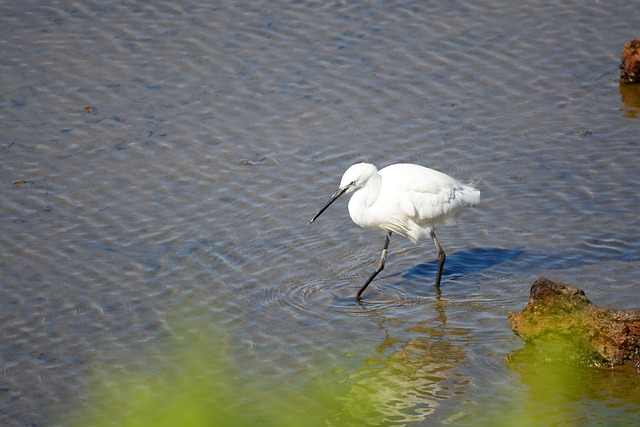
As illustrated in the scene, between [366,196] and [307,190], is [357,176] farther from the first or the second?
[307,190]

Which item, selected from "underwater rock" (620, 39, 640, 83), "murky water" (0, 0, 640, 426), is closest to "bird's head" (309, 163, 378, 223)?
"murky water" (0, 0, 640, 426)

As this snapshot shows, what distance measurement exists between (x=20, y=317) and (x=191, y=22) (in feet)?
20.2

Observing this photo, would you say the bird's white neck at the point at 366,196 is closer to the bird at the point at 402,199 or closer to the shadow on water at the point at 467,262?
the bird at the point at 402,199

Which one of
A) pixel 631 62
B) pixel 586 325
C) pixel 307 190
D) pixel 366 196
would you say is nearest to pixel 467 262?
pixel 366 196

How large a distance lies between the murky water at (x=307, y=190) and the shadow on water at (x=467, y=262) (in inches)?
1.0

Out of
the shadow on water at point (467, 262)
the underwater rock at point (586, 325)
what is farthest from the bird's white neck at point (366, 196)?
the underwater rock at point (586, 325)

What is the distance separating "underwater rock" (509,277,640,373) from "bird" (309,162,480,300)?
5.68 ft

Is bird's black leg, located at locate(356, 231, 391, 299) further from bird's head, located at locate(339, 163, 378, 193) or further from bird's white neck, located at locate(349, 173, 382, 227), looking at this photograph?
bird's head, located at locate(339, 163, 378, 193)

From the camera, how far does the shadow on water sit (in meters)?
7.28

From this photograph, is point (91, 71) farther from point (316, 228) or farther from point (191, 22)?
point (316, 228)

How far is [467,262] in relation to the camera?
24.3 ft

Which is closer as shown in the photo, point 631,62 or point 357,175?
point 357,175

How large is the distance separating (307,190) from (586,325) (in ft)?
12.5

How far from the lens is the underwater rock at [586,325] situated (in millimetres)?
5219
